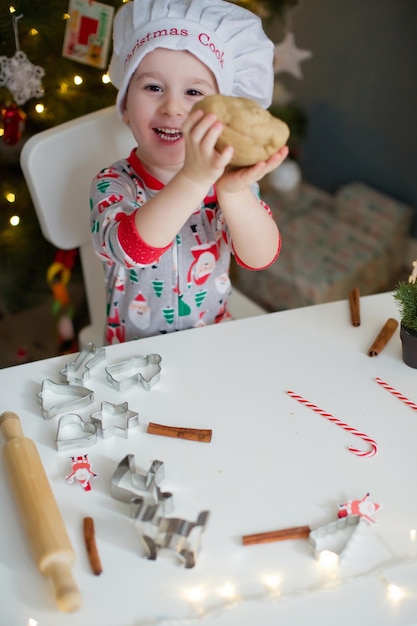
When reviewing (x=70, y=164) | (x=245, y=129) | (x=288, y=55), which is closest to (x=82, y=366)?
(x=245, y=129)

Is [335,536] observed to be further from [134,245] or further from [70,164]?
[70,164]

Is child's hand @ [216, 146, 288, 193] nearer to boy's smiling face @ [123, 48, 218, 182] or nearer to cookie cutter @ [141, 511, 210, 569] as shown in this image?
boy's smiling face @ [123, 48, 218, 182]

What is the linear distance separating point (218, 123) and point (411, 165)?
174 centimetres

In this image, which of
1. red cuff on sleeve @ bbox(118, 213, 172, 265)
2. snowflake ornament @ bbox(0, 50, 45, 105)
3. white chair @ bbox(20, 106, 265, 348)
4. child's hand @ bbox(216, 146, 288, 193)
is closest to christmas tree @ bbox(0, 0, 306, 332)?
snowflake ornament @ bbox(0, 50, 45, 105)

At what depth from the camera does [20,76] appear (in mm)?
1476

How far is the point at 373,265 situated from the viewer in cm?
244

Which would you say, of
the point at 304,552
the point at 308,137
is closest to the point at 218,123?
the point at 304,552

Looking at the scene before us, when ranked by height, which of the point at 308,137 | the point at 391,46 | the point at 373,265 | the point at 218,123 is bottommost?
the point at 373,265

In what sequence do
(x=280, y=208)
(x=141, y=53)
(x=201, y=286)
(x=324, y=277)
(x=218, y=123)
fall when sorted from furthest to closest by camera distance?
(x=280, y=208)
(x=324, y=277)
(x=201, y=286)
(x=141, y=53)
(x=218, y=123)

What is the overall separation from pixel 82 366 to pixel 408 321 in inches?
18.0

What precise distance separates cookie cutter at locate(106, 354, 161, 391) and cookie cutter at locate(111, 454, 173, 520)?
0.46ft

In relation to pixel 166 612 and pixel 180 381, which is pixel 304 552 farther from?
pixel 180 381

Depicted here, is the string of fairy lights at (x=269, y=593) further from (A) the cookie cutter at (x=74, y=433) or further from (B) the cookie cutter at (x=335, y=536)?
(A) the cookie cutter at (x=74, y=433)

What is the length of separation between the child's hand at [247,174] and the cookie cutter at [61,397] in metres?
0.32
